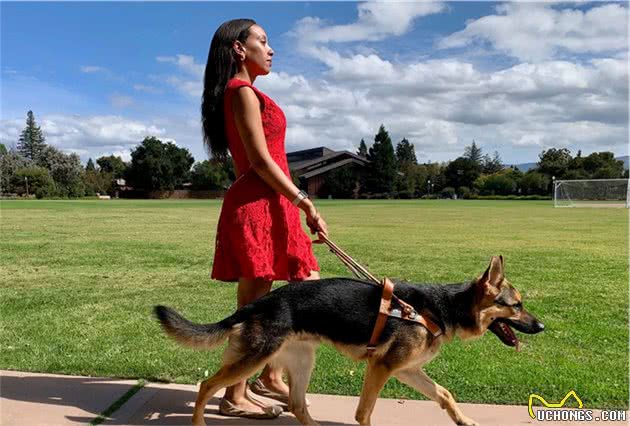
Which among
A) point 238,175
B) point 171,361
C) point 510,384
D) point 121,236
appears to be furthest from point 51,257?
point 510,384

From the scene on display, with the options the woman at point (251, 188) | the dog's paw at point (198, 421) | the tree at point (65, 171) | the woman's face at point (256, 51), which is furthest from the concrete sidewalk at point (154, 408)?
the tree at point (65, 171)

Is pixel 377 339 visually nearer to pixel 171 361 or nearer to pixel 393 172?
pixel 171 361

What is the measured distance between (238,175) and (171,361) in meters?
2.16

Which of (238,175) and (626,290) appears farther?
(626,290)

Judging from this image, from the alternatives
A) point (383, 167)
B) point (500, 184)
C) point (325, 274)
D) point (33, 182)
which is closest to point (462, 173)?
point (500, 184)

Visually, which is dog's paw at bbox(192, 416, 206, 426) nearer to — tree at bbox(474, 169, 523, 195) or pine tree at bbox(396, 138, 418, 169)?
Answer: tree at bbox(474, 169, 523, 195)

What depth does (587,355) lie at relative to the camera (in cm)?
575

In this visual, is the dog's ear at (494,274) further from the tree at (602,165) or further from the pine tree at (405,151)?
the pine tree at (405,151)

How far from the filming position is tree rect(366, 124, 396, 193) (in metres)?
114

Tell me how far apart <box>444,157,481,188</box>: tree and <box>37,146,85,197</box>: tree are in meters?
79.1

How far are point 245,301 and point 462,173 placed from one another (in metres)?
128

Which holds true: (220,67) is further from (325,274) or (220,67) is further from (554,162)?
(554,162)

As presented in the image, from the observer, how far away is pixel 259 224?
4.15 metres

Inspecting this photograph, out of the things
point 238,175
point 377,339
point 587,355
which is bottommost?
point 587,355
